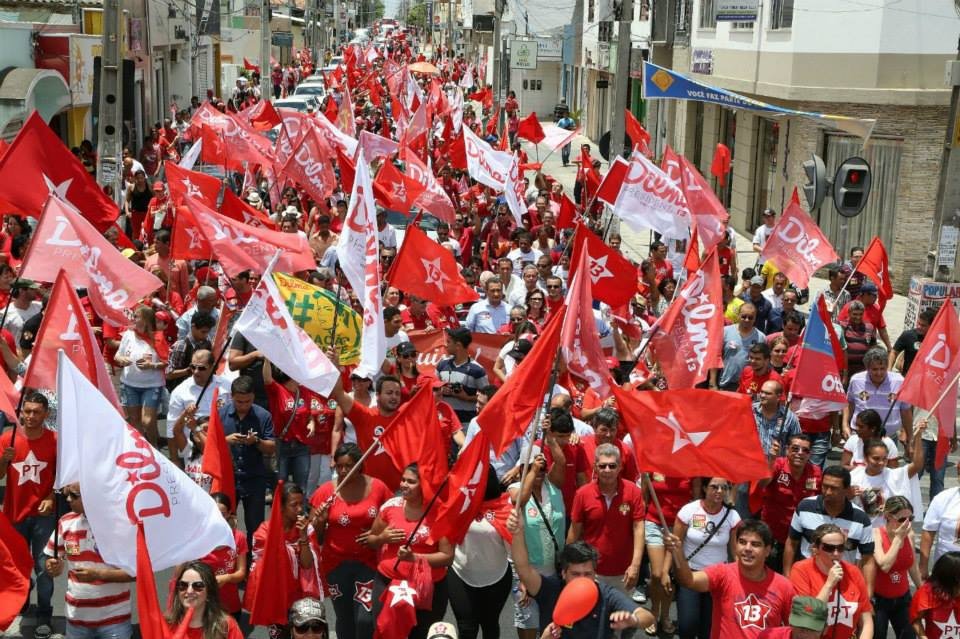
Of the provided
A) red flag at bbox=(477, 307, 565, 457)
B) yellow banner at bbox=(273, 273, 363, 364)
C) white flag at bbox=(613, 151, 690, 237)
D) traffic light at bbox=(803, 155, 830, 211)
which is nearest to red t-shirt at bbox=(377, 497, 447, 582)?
red flag at bbox=(477, 307, 565, 457)

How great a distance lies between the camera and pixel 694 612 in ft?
23.9

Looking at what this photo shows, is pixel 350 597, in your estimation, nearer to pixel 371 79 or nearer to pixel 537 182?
pixel 537 182

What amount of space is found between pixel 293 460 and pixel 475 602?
2592 millimetres

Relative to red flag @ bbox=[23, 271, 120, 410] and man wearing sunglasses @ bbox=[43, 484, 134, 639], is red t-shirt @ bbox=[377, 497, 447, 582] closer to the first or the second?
man wearing sunglasses @ bbox=[43, 484, 134, 639]

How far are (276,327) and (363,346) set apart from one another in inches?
34.9

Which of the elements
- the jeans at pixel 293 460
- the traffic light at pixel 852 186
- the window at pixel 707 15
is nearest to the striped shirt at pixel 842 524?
the jeans at pixel 293 460

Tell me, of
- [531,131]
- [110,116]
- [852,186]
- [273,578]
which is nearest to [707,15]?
[531,131]

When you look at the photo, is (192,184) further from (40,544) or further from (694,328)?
(40,544)

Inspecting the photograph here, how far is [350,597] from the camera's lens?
7281mm

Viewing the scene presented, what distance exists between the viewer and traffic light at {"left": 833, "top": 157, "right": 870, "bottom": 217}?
14.8m

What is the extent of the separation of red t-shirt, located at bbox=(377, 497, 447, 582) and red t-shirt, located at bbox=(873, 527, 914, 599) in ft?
7.79

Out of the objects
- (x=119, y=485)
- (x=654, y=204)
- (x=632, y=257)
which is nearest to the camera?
(x=119, y=485)

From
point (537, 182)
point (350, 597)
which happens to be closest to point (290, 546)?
point (350, 597)

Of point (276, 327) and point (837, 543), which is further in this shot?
point (276, 327)
